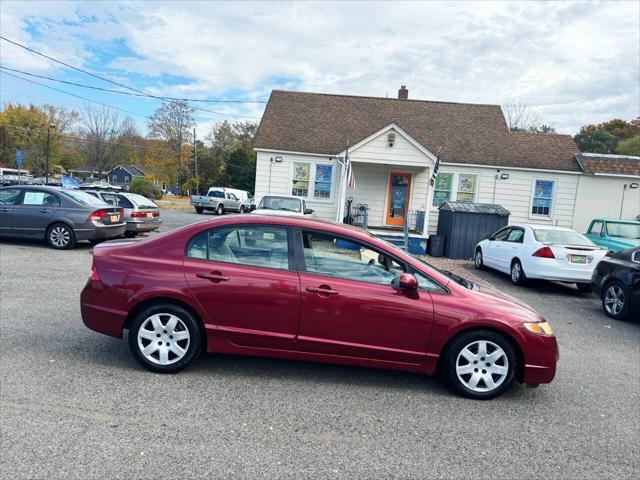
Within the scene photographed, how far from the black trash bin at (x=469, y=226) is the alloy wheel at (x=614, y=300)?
20.0 feet

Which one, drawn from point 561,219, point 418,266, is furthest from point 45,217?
point 561,219

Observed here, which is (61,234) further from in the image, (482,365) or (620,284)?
(620,284)

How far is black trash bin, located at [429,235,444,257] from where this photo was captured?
14.5 metres

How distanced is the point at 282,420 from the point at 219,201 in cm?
2848

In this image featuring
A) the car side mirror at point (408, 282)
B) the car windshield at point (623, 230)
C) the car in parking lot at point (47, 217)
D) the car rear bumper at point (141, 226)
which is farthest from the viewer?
the car rear bumper at point (141, 226)

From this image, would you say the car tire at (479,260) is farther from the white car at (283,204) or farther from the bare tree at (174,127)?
the bare tree at (174,127)

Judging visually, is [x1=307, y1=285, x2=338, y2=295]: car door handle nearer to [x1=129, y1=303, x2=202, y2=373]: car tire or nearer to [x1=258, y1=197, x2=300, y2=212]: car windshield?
[x1=129, y1=303, x2=202, y2=373]: car tire

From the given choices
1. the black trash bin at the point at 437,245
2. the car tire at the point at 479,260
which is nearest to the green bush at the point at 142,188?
the black trash bin at the point at 437,245

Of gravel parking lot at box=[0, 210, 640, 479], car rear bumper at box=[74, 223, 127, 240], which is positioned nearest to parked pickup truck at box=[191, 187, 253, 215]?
car rear bumper at box=[74, 223, 127, 240]

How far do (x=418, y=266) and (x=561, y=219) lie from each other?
16.3 metres

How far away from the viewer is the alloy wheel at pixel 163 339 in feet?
13.7

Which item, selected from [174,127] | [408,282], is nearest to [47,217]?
[408,282]

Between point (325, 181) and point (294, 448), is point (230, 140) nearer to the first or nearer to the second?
point (325, 181)

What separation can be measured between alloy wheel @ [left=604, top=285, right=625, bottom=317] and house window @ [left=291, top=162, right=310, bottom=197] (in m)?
11.5
